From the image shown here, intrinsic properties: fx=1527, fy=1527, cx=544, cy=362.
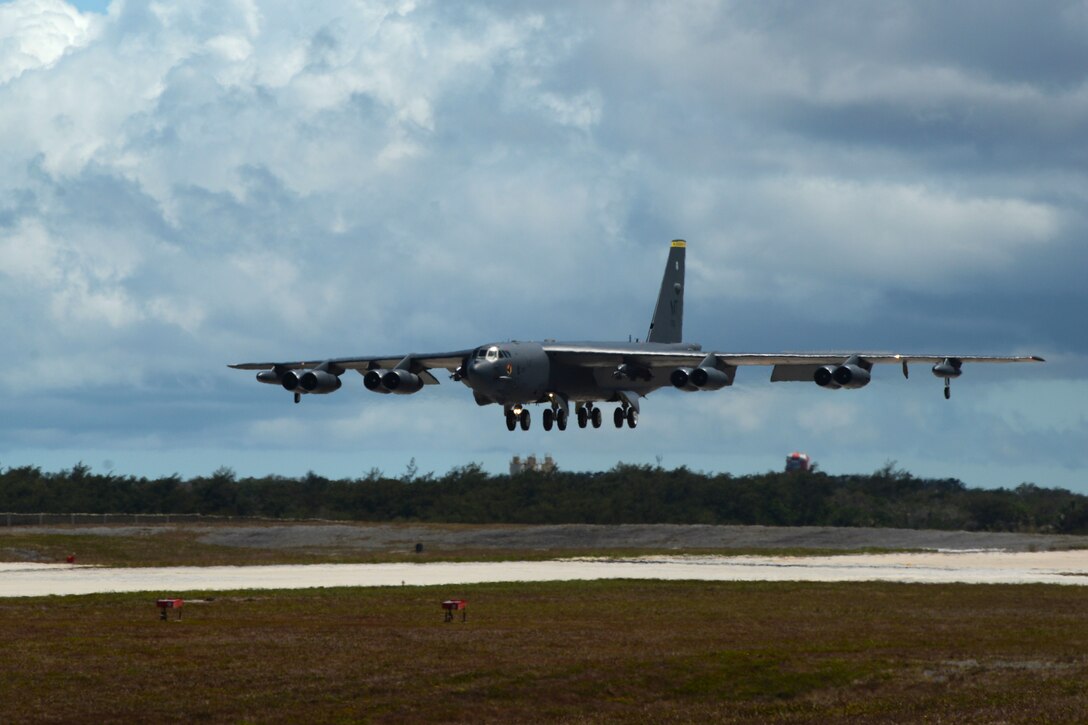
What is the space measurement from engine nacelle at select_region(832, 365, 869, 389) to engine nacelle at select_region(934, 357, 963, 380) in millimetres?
2796

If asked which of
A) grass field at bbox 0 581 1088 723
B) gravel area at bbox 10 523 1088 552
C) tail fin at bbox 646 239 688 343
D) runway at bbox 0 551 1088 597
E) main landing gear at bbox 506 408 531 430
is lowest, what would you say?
grass field at bbox 0 581 1088 723

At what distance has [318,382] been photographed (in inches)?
2190

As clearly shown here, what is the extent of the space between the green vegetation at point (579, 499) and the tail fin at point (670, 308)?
53.2m

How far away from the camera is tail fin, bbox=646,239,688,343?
65.4 meters

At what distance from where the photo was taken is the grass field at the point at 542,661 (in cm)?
2580

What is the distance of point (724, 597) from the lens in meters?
45.6

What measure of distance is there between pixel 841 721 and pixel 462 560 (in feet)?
153

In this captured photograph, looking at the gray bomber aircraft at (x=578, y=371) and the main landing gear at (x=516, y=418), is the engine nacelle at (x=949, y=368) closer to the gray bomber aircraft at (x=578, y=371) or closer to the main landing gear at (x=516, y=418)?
the gray bomber aircraft at (x=578, y=371)

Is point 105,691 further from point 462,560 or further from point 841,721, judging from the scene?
point 462,560

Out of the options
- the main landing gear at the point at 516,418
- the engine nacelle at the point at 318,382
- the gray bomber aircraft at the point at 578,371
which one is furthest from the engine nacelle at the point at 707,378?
the engine nacelle at the point at 318,382

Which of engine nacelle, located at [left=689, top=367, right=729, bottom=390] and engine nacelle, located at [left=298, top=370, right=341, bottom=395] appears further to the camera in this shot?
engine nacelle, located at [left=298, top=370, right=341, bottom=395]

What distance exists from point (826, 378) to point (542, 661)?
24.4 m

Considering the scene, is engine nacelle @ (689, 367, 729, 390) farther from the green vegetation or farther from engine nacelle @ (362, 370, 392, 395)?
the green vegetation

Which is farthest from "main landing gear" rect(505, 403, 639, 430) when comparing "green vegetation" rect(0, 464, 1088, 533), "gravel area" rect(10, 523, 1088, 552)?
"green vegetation" rect(0, 464, 1088, 533)
